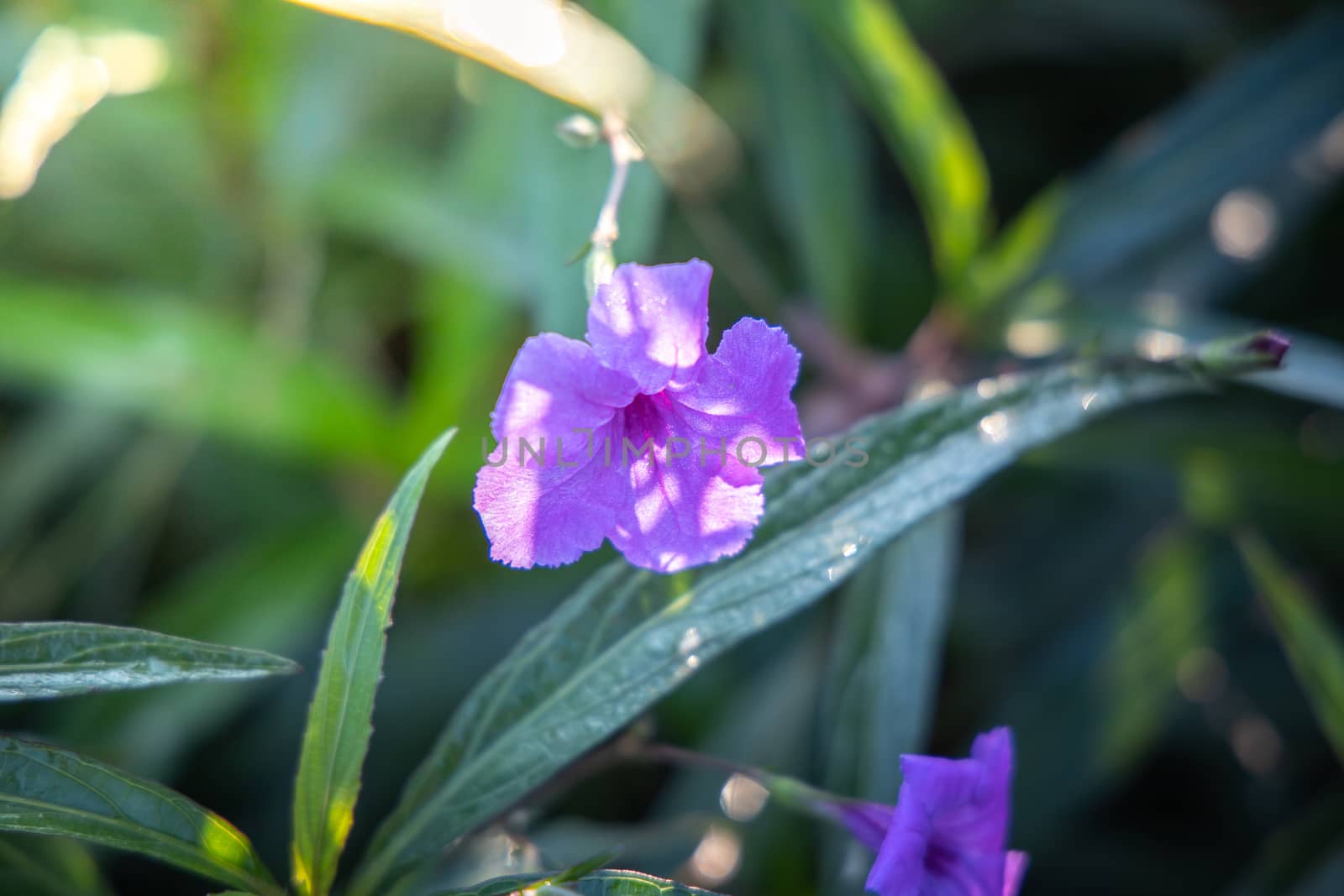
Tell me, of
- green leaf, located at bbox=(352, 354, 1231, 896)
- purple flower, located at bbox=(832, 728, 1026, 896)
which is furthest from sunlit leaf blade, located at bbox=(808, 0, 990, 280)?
purple flower, located at bbox=(832, 728, 1026, 896)

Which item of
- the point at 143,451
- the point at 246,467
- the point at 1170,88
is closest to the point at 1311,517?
the point at 1170,88

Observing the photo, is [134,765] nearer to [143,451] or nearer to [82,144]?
[143,451]

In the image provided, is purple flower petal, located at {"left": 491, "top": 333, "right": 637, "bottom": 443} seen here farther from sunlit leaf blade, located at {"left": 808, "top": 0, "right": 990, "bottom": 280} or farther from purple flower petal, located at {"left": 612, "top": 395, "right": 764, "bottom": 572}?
sunlit leaf blade, located at {"left": 808, "top": 0, "right": 990, "bottom": 280}

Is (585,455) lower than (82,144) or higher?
lower

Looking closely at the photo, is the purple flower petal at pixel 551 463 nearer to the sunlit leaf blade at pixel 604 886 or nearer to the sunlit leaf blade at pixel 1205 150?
the sunlit leaf blade at pixel 604 886

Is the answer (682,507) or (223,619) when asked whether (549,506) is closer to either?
(682,507)

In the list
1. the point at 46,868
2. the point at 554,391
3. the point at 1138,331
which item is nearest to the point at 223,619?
the point at 46,868

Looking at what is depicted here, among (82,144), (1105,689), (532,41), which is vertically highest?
(532,41)
